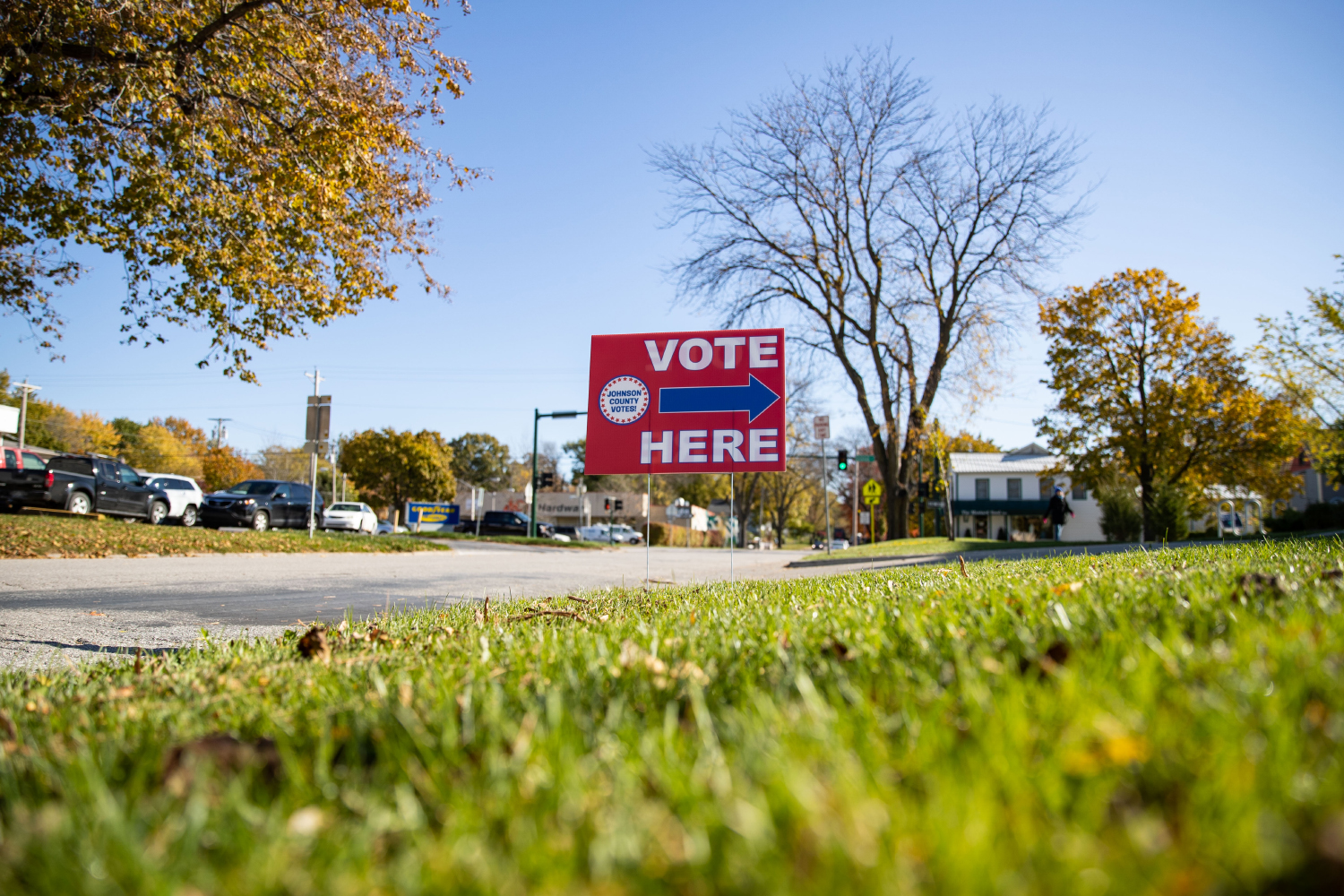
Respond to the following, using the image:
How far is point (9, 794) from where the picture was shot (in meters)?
1.69

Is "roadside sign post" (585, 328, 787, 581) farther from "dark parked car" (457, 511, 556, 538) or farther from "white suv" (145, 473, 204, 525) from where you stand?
"dark parked car" (457, 511, 556, 538)

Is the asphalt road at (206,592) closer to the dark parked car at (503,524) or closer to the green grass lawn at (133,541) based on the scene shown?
the green grass lawn at (133,541)

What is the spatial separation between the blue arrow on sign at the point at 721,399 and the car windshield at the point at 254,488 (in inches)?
1014

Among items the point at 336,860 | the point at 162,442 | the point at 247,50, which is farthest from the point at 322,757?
the point at 162,442

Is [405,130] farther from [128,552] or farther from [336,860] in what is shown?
[336,860]

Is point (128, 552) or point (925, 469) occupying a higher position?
point (925, 469)

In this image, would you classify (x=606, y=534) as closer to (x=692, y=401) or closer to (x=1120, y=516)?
(x=1120, y=516)

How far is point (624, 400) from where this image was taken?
771cm

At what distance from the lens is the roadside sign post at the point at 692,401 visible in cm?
749

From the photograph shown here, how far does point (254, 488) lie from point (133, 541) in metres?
15.2

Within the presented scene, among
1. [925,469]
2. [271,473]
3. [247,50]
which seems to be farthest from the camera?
[271,473]

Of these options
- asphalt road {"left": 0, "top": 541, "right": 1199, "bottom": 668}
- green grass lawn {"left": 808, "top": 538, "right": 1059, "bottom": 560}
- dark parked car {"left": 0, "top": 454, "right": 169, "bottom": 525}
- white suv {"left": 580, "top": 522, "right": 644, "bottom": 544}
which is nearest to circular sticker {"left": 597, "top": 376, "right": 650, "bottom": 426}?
asphalt road {"left": 0, "top": 541, "right": 1199, "bottom": 668}

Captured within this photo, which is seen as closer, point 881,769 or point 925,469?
point 881,769

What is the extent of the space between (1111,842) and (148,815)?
158 cm
